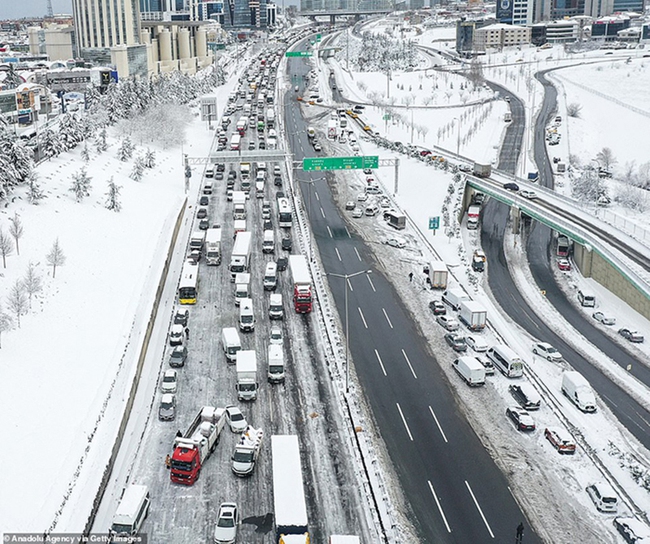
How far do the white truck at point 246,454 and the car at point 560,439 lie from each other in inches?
575

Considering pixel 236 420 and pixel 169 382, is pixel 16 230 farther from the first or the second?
pixel 236 420

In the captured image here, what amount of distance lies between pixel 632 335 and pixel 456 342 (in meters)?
13.7

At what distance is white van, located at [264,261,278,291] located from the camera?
190 feet

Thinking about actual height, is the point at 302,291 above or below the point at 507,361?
above

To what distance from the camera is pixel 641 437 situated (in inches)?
1634

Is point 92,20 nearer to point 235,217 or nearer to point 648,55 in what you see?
point 235,217

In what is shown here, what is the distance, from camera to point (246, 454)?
1412 inches

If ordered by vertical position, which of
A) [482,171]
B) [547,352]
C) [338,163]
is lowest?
[547,352]

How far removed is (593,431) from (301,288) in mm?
22023

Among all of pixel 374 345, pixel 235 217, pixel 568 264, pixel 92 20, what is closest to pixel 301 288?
pixel 374 345

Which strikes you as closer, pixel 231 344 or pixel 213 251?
pixel 231 344

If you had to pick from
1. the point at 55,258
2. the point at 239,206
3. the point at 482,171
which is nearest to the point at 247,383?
the point at 55,258

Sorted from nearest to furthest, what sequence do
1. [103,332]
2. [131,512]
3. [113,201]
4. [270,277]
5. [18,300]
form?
[131,512], [18,300], [103,332], [270,277], [113,201]

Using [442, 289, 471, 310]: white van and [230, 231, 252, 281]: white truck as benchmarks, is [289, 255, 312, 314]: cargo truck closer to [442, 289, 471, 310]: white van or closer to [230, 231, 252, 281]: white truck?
[230, 231, 252, 281]: white truck
